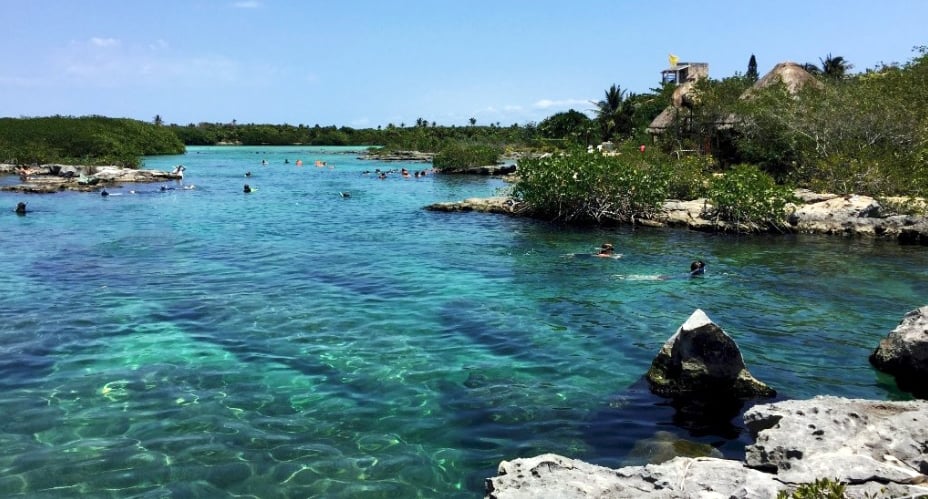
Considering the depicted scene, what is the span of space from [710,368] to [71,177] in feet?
170

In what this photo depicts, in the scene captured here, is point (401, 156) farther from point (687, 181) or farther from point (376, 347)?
point (376, 347)

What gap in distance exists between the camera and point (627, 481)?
17.7ft

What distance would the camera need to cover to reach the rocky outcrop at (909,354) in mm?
9477

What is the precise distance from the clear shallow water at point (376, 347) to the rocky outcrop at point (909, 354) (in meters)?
0.32

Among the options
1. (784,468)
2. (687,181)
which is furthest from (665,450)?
(687,181)

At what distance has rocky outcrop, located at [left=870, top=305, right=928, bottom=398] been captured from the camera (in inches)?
373

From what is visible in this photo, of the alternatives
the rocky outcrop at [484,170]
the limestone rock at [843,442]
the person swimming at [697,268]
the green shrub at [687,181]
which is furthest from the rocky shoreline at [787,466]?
the rocky outcrop at [484,170]

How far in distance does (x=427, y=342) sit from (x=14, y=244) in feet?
58.3

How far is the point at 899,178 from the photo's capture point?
26.1m

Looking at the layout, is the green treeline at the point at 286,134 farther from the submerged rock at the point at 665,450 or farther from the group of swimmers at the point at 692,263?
the submerged rock at the point at 665,450

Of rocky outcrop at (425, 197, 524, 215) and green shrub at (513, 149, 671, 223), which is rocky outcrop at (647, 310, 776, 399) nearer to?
green shrub at (513, 149, 671, 223)

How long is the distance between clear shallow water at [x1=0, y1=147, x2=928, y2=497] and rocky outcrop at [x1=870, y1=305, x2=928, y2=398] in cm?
32

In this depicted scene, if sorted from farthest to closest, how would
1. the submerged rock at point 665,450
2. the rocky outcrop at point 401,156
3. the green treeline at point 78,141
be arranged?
the rocky outcrop at point 401,156 → the green treeline at point 78,141 → the submerged rock at point 665,450

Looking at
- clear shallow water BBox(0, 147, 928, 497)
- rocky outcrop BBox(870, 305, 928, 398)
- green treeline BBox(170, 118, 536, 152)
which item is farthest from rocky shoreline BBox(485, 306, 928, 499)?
green treeline BBox(170, 118, 536, 152)
